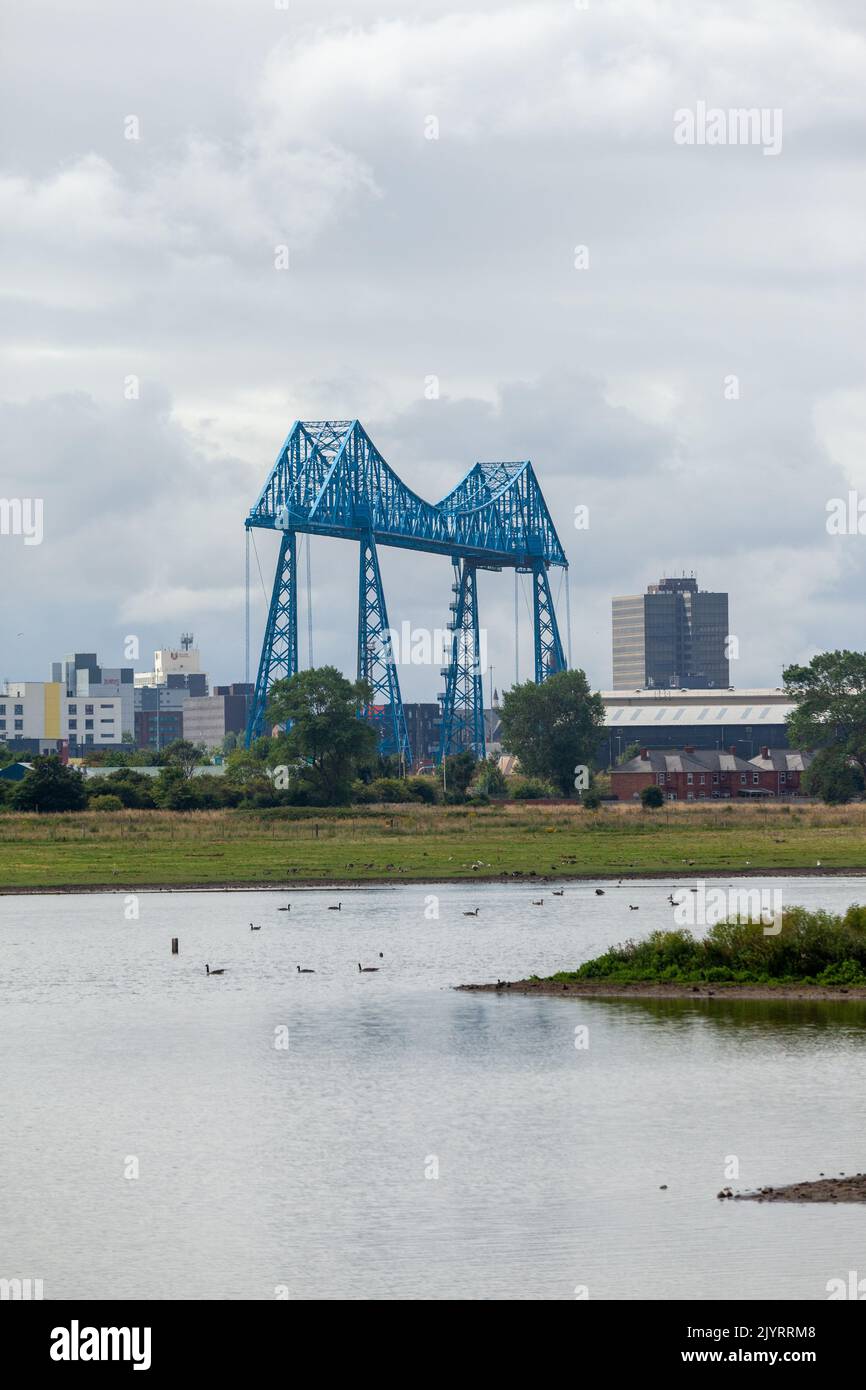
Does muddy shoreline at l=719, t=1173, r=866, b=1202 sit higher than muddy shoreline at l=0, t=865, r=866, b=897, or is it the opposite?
muddy shoreline at l=0, t=865, r=866, b=897

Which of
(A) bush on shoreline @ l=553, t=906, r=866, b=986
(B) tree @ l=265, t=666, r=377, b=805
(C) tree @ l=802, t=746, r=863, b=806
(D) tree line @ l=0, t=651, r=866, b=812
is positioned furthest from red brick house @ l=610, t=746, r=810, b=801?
(A) bush on shoreline @ l=553, t=906, r=866, b=986

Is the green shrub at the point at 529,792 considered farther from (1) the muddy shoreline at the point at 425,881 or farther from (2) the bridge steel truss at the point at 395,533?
(1) the muddy shoreline at the point at 425,881

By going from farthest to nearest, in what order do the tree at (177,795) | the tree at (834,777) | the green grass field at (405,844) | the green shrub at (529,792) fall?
the green shrub at (529,792) → the tree at (834,777) → the tree at (177,795) → the green grass field at (405,844)

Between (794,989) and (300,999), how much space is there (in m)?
9.23

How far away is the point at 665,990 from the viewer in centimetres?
3672

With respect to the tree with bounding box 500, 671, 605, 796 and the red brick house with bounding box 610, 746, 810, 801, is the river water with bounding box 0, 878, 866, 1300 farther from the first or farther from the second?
the red brick house with bounding box 610, 746, 810, 801

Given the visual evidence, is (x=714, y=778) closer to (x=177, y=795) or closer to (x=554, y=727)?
(x=554, y=727)

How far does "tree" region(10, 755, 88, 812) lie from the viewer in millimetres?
99519

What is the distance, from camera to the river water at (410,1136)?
18.0m

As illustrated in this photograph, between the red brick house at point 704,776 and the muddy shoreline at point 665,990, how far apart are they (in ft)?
→ 371

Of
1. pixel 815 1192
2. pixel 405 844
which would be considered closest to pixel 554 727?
pixel 405 844

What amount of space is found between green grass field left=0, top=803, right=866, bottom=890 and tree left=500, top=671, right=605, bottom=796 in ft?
88.9

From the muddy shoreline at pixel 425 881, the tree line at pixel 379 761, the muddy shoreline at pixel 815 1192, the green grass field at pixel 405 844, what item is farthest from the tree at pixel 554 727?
the muddy shoreline at pixel 815 1192
